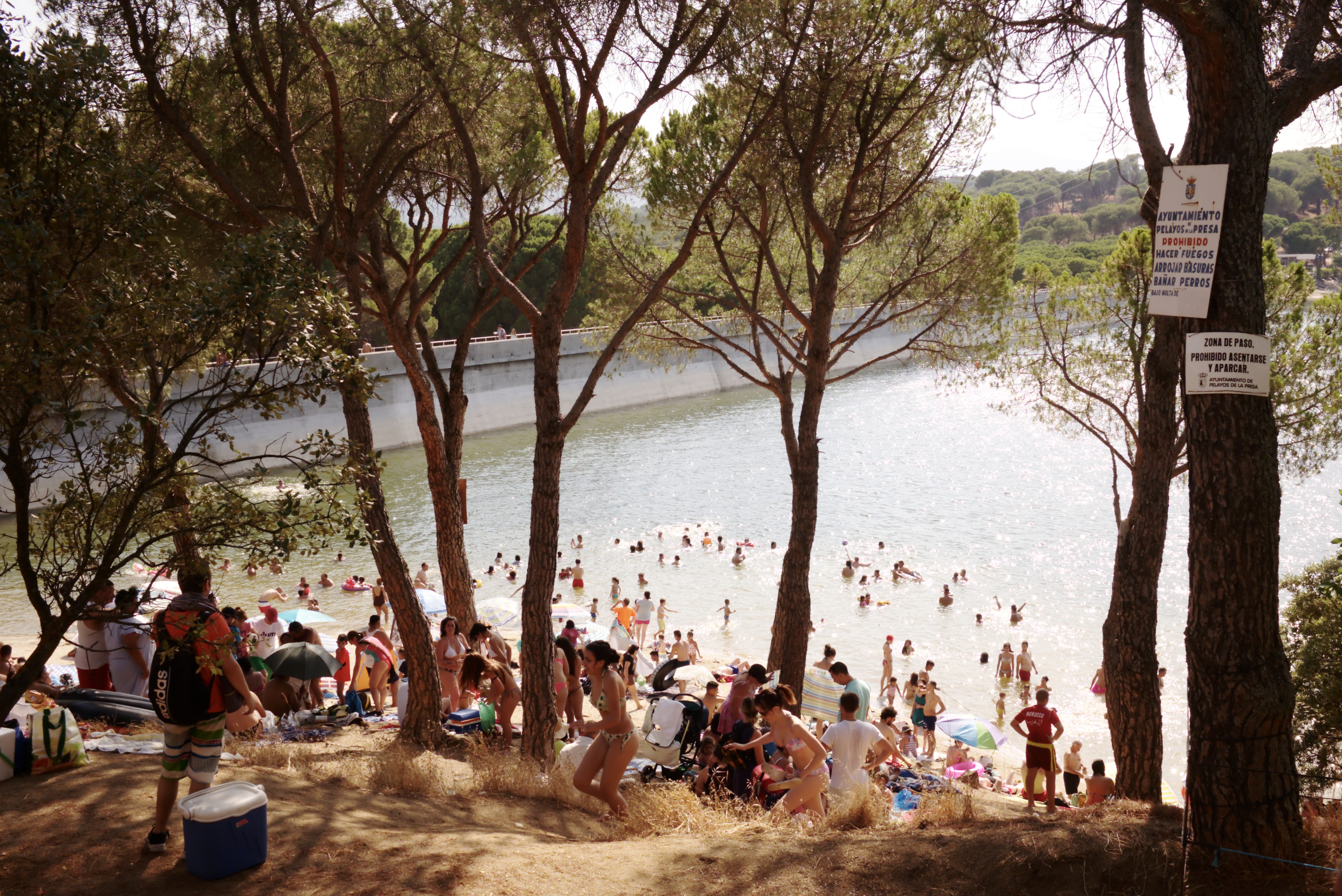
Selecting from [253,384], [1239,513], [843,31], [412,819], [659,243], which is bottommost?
[412,819]

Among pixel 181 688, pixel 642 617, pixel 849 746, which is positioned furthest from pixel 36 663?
A: pixel 642 617

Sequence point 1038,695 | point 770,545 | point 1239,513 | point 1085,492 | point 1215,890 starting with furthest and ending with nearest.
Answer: point 1085,492, point 770,545, point 1038,695, point 1239,513, point 1215,890

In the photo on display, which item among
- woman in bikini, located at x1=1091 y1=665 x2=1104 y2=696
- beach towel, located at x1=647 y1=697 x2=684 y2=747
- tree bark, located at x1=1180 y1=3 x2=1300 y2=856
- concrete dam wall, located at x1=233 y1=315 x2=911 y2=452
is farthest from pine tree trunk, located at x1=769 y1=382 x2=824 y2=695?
concrete dam wall, located at x1=233 y1=315 x2=911 y2=452

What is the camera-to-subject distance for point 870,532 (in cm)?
2772

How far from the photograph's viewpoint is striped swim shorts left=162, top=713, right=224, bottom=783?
4.67m

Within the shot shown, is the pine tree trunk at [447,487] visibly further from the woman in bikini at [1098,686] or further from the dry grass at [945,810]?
the woman in bikini at [1098,686]

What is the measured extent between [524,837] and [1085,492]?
103ft

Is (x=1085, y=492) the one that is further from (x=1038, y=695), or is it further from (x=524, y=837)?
(x=524, y=837)

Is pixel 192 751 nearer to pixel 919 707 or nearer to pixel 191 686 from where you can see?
pixel 191 686

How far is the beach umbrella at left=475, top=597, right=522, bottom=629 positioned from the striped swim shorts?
966cm

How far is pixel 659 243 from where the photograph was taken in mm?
15445

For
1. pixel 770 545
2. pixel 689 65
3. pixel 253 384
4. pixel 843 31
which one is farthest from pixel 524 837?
pixel 770 545

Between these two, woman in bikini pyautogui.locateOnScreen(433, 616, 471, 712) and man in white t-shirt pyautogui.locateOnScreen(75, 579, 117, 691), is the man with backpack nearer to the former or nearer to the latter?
man in white t-shirt pyautogui.locateOnScreen(75, 579, 117, 691)

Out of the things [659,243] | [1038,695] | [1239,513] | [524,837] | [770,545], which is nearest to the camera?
[1239,513]
